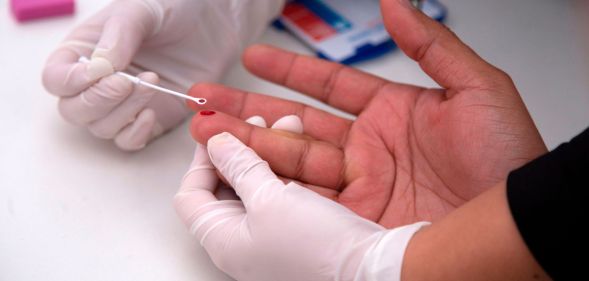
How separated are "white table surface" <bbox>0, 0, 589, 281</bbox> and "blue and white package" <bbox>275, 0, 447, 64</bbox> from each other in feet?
0.10

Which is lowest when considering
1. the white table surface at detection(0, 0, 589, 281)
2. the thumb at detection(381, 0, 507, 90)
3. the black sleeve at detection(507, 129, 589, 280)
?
the white table surface at detection(0, 0, 589, 281)

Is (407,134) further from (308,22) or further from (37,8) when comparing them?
(37,8)

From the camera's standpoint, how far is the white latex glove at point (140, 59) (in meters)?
0.92

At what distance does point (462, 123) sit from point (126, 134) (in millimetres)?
523

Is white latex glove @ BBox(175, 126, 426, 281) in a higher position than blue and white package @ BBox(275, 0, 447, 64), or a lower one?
lower

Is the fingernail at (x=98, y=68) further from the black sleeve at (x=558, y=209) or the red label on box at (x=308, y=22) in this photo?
the black sleeve at (x=558, y=209)

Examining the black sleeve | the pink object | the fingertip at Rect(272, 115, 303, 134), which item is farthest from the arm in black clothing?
the pink object

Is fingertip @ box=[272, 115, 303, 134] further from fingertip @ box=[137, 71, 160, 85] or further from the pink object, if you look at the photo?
the pink object

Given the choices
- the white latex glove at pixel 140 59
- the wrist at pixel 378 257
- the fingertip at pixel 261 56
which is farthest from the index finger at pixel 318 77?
the wrist at pixel 378 257

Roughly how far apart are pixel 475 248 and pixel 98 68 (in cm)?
61

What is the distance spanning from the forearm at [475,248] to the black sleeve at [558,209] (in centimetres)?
2

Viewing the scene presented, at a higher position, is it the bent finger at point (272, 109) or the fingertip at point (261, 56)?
the fingertip at point (261, 56)

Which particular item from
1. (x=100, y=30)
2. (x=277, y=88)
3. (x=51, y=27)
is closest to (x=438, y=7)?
(x=277, y=88)

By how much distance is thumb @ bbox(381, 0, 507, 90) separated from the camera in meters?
0.86
